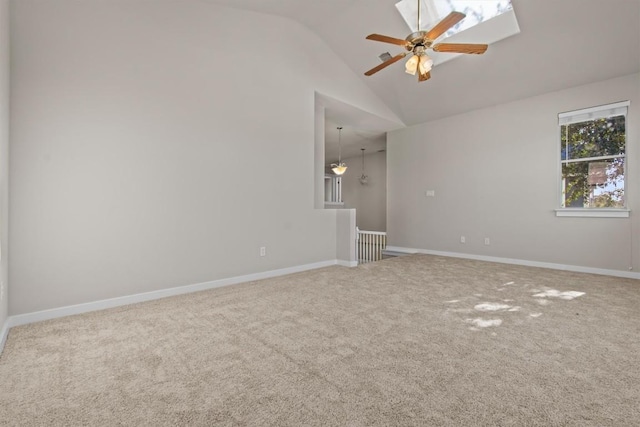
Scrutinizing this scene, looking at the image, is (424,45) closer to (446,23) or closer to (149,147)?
(446,23)

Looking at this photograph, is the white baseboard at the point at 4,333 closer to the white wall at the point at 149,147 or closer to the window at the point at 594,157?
the white wall at the point at 149,147

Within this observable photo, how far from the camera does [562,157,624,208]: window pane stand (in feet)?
14.6

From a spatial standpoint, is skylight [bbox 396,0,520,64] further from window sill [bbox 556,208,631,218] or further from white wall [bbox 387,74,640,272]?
window sill [bbox 556,208,631,218]

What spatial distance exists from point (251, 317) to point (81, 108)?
2.46 m

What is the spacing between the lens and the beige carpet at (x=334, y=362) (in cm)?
140


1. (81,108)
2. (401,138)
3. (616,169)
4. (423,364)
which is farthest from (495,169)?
(81,108)

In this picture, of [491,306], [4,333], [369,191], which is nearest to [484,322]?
[491,306]

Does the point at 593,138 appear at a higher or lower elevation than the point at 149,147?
higher

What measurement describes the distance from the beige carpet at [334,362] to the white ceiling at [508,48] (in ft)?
10.8

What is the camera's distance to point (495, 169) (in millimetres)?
5574

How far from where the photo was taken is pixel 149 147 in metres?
3.18

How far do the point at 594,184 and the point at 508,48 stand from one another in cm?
245

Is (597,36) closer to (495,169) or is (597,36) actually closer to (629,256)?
(495,169)

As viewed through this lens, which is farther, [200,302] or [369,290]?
[369,290]
